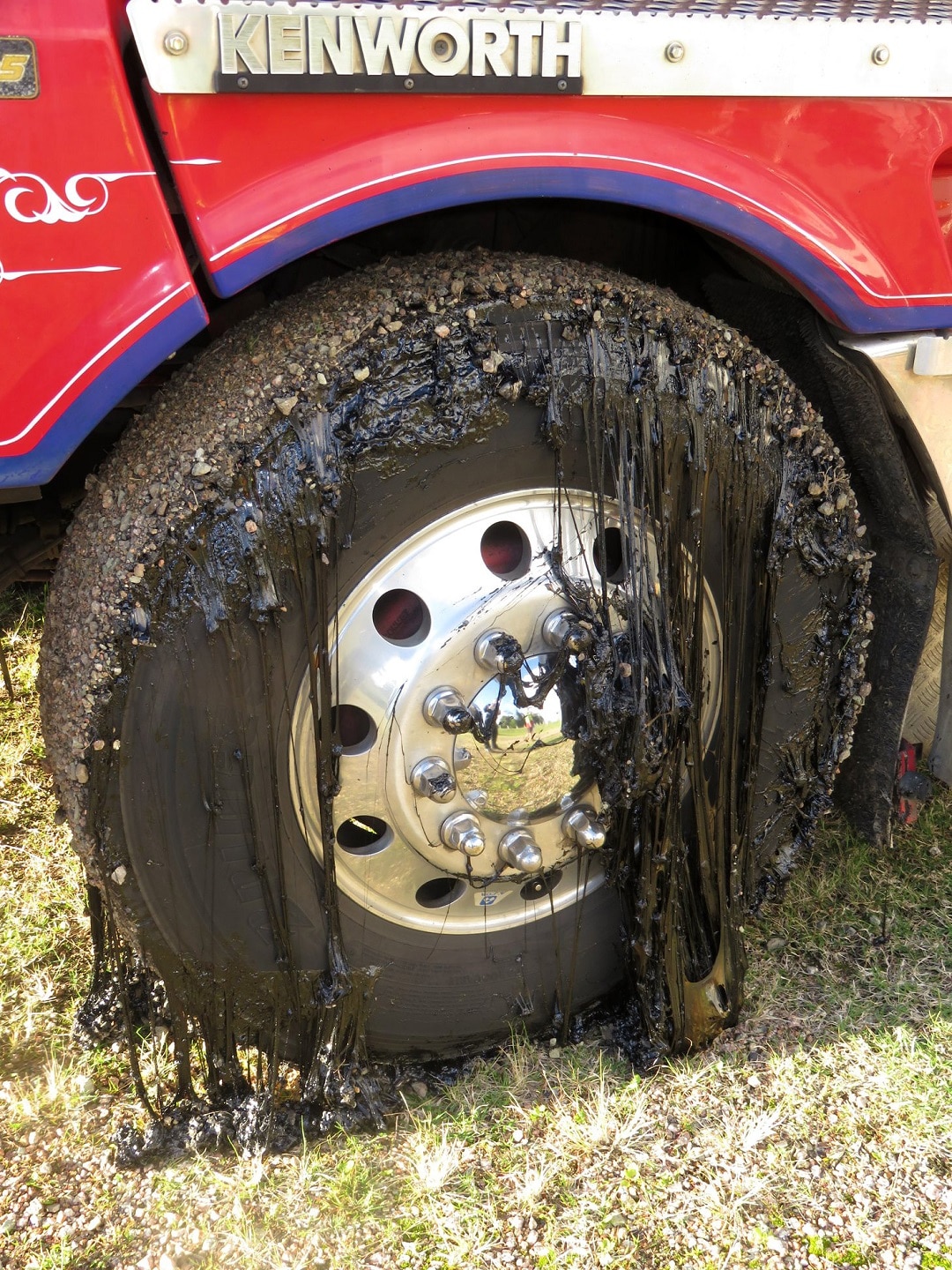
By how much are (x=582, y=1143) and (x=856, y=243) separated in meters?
1.64

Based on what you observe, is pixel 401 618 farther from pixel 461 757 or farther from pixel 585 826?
pixel 585 826

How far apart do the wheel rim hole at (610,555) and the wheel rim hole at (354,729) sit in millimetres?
487

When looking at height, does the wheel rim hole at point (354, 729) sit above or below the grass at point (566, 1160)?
above

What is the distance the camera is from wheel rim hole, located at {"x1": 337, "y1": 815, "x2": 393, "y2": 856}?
6.02 ft

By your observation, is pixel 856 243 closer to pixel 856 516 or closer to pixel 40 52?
pixel 856 516

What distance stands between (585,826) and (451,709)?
0.38m

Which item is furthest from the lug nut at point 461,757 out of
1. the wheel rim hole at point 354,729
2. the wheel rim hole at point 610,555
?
the wheel rim hole at point 610,555

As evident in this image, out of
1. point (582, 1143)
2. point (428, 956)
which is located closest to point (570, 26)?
point (428, 956)

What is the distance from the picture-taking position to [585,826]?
1.90 m

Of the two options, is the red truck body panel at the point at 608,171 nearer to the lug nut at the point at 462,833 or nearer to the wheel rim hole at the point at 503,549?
the wheel rim hole at the point at 503,549

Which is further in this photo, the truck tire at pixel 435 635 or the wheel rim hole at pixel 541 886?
the wheel rim hole at pixel 541 886

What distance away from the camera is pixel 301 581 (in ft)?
5.27

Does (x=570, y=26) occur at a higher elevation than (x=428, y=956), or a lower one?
higher

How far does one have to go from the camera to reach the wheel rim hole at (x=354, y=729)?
1.74 metres
